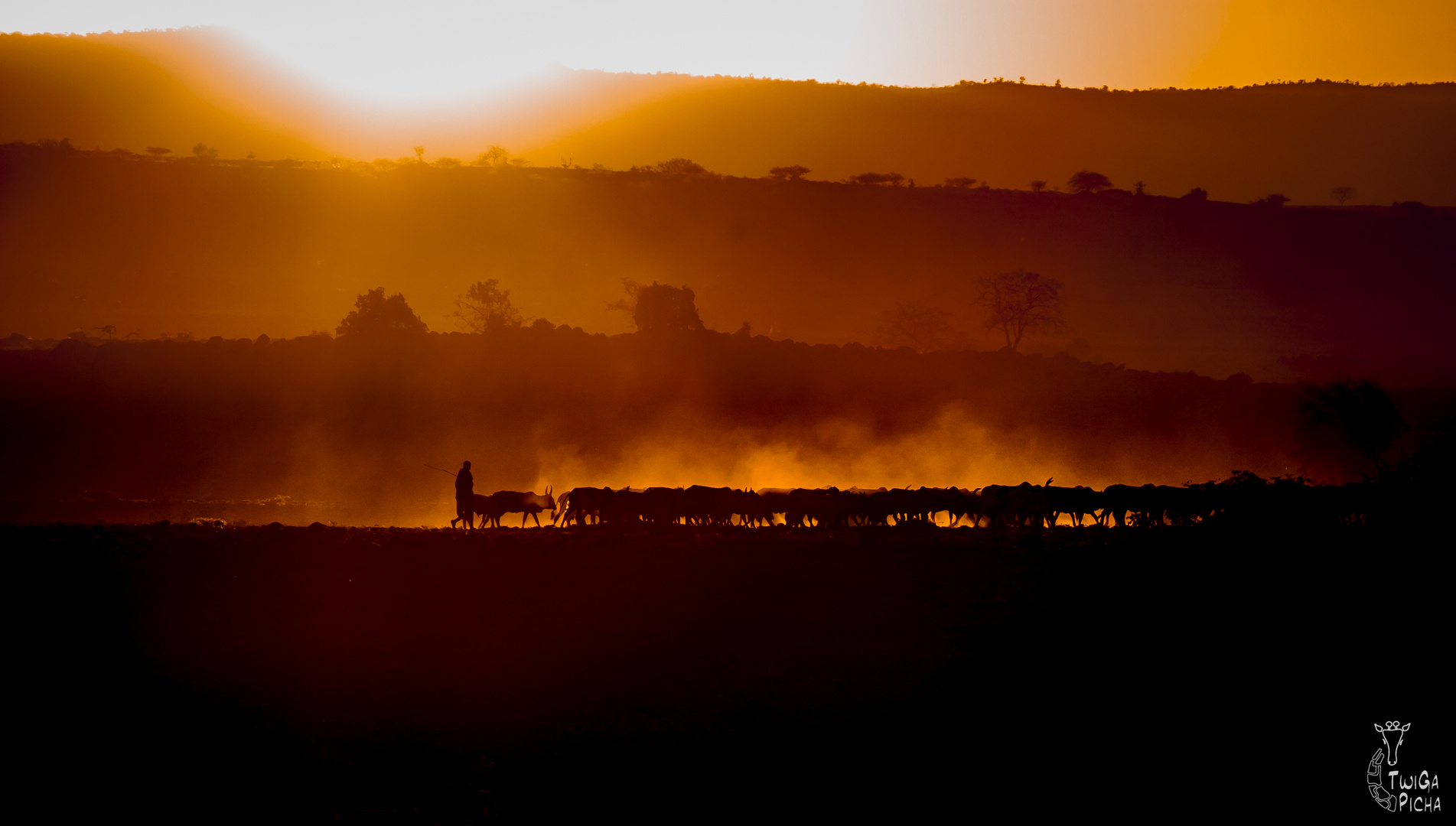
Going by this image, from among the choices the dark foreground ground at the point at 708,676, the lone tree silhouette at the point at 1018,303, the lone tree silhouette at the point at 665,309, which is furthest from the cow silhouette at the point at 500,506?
the lone tree silhouette at the point at 1018,303

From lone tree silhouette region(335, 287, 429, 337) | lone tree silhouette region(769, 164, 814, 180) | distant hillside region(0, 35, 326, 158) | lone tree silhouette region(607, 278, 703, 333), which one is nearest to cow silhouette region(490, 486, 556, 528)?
lone tree silhouette region(335, 287, 429, 337)

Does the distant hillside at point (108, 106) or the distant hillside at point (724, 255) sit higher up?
the distant hillside at point (108, 106)

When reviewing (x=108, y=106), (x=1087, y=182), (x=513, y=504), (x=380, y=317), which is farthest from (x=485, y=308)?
(x=108, y=106)

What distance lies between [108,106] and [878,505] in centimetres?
9961

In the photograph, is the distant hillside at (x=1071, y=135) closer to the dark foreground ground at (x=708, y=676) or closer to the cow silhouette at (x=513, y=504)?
the cow silhouette at (x=513, y=504)

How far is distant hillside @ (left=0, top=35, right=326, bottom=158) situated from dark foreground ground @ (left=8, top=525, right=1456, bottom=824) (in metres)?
84.9

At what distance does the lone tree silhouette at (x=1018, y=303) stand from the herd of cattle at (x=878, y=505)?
96.9ft

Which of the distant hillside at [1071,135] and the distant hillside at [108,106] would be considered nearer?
the distant hillside at [1071,135]

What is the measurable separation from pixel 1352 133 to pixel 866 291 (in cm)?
6328

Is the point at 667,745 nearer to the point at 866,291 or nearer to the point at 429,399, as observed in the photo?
the point at 429,399

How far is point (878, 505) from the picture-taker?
1919 centimetres

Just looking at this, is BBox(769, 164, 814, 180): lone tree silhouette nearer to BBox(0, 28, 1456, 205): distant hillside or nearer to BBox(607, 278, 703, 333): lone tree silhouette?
BBox(0, 28, 1456, 205): distant hillside

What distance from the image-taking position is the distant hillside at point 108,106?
292 feet

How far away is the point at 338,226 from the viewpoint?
214ft
